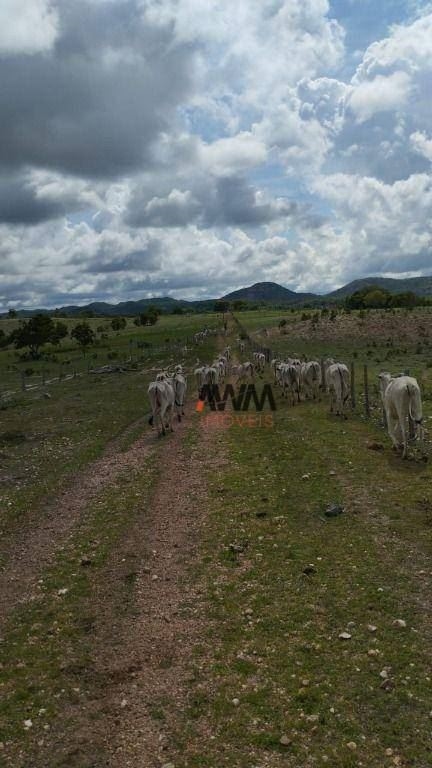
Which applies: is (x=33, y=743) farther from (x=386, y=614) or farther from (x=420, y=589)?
(x=420, y=589)

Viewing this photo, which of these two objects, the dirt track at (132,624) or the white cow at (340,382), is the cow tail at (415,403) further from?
the white cow at (340,382)

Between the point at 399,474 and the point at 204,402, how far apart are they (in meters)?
15.8

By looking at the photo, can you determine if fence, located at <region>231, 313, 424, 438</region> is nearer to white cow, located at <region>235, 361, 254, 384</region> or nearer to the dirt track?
white cow, located at <region>235, 361, 254, 384</region>

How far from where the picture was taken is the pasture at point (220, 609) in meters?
5.64

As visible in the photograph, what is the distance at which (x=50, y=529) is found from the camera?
1200cm

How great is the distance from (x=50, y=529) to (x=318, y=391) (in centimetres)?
1734

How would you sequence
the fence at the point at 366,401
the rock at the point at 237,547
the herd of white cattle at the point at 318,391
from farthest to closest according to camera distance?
1. the fence at the point at 366,401
2. the herd of white cattle at the point at 318,391
3. the rock at the point at 237,547

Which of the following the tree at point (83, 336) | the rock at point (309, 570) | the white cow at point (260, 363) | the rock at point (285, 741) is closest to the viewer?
the rock at point (285, 741)

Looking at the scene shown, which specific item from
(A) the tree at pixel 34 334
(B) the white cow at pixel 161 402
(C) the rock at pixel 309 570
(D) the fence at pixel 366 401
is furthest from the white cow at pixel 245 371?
(A) the tree at pixel 34 334

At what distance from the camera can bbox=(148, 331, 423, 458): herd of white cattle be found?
49.2ft

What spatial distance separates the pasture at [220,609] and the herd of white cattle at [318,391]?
111 centimetres

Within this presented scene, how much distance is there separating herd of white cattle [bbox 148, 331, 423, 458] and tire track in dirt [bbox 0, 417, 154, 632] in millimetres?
3299

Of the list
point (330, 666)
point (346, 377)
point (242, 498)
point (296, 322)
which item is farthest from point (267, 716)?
point (296, 322)

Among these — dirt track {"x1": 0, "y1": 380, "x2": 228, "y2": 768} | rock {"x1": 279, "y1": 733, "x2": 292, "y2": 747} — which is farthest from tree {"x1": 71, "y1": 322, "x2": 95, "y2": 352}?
rock {"x1": 279, "y1": 733, "x2": 292, "y2": 747}
